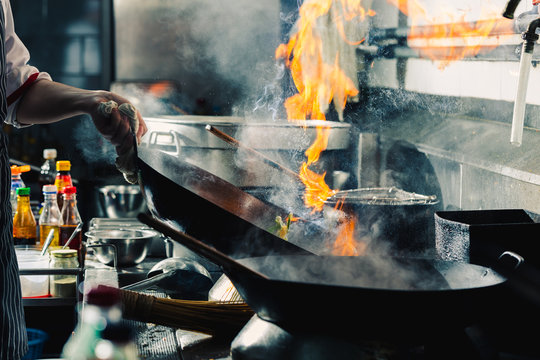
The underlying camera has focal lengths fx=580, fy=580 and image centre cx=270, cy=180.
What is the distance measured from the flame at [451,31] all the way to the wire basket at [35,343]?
2.43 metres

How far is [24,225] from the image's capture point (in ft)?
9.13

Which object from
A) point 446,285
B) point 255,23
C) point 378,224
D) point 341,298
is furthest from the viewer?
point 255,23

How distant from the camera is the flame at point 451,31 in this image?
2.37 metres

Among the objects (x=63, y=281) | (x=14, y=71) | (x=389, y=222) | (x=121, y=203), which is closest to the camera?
(x=14, y=71)

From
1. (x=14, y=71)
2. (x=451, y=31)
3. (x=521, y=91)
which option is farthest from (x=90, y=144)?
(x=521, y=91)

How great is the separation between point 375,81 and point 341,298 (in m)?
3.41

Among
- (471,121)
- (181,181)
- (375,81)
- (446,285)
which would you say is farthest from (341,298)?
(375,81)

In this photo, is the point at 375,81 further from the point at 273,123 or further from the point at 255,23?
the point at 255,23

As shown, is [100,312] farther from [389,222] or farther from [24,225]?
[24,225]

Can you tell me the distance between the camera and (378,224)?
195 cm

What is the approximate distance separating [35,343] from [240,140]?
1.39 metres

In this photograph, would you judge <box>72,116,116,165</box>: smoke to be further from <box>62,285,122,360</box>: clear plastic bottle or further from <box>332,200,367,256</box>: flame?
<box>62,285,122,360</box>: clear plastic bottle

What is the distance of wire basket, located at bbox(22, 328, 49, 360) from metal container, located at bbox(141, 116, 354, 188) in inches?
43.3

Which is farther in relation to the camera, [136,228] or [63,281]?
[136,228]
